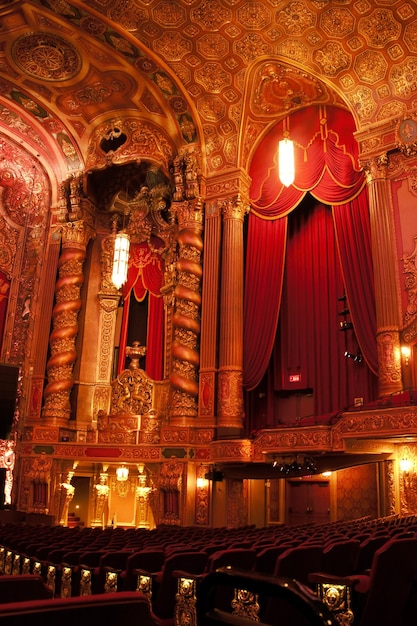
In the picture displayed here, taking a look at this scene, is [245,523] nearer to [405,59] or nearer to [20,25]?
[405,59]

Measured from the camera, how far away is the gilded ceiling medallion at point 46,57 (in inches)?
579

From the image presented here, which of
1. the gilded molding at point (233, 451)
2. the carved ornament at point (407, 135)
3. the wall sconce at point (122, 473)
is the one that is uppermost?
the carved ornament at point (407, 135)

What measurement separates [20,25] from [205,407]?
10.6 metres

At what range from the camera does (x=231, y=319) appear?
1428 centimetres

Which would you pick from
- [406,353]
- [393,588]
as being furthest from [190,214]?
[393,588]

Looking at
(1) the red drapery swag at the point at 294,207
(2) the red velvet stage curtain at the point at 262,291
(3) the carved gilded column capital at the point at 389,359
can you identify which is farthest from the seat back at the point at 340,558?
(2) the red velvet stage curtain at the point at 262,291

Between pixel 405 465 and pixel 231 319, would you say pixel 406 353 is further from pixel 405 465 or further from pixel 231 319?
pixel 231 319

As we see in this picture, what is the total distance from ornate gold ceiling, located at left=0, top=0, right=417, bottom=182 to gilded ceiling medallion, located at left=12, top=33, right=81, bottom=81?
30 mm

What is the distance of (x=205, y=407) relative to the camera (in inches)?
546

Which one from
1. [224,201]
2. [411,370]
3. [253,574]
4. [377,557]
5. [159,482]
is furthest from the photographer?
[224,201]

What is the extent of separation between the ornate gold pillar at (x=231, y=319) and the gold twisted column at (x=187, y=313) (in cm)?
71

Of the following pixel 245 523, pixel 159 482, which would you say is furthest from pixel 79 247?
pixel 245 523

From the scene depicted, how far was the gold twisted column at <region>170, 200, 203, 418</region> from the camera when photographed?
14.1m

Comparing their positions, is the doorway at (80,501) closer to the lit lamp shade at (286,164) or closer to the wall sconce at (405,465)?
the wall sconce at (405,465)
